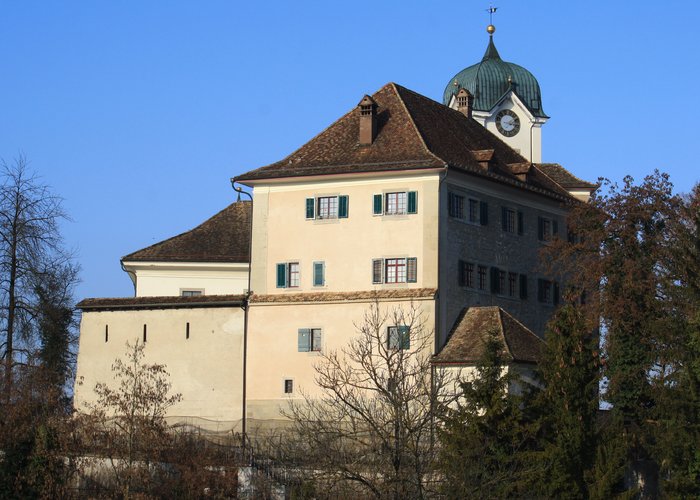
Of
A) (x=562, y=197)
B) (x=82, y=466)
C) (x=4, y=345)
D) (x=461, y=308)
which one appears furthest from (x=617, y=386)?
(x=4, y=345)

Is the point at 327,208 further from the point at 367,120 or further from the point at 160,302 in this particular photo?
the point at 160,302

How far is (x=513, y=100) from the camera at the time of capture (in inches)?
3115

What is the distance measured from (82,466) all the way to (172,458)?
3037mm

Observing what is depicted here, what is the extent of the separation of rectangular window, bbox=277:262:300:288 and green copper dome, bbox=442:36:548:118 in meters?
20.8

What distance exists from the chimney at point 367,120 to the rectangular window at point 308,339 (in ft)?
24.2

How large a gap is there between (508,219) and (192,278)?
43.1 feet

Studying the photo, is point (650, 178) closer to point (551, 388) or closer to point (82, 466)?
point (551, 388)

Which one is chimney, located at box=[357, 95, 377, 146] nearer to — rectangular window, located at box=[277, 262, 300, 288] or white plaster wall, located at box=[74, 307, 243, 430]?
rectangular window, located at box=[277, 262, 300, 288]

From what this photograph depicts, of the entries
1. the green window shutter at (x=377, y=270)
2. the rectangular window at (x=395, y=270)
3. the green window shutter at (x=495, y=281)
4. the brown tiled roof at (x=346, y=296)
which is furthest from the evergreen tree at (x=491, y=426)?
the green window shutter at (x=495, y=281)

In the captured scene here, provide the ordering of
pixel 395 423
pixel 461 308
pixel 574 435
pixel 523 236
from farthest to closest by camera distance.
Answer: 1. pixel 523 236
2. pixel 461 308
3. pixel 574 435
4. pixel 395 423

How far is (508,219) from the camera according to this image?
6322cm

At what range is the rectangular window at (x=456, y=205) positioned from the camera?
59656 millimetres

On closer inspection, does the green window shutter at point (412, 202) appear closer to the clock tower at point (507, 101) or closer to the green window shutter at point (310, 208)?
the green window shutter at point (310, 208)

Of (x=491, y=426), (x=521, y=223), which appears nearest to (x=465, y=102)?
(x=521, y=223)
